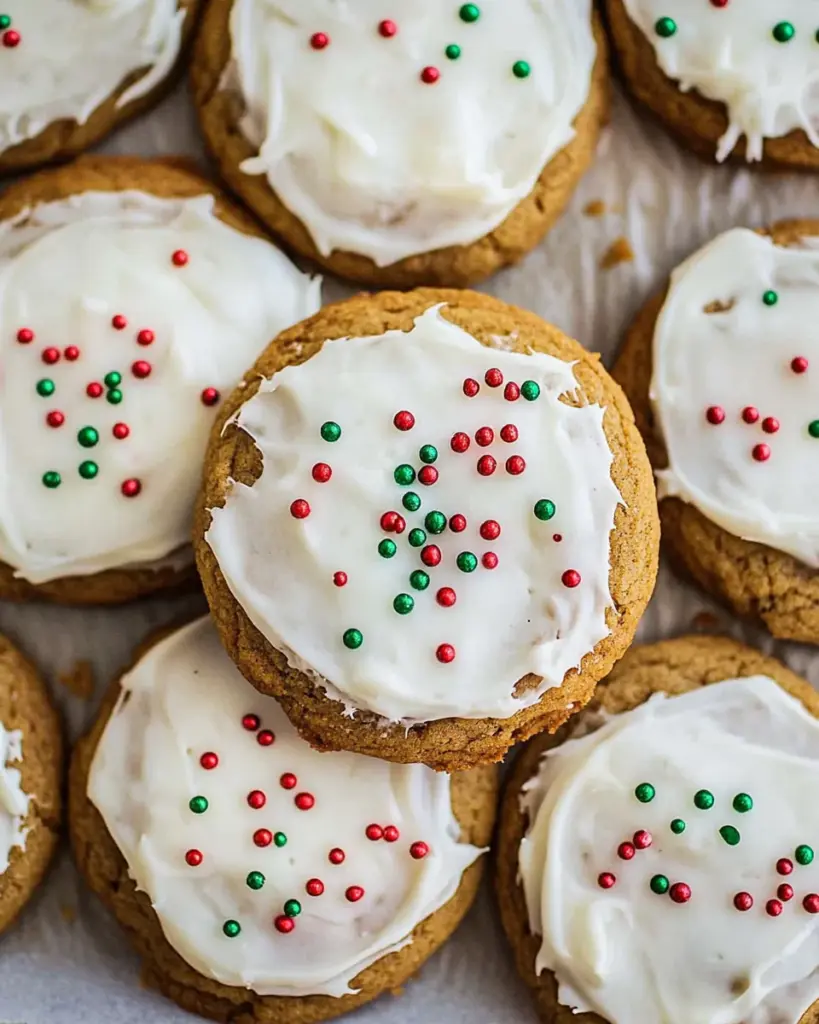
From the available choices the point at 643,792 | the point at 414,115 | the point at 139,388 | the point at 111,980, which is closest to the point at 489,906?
the point at 643,792

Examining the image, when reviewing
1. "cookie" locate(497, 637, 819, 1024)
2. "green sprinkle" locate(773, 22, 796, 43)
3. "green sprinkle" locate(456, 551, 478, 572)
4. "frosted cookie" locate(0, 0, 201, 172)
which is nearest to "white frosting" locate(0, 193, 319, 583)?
"frosted cookie" locate(0, 0, 201, 172)

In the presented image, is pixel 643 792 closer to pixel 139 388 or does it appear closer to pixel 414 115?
pixel 139 388

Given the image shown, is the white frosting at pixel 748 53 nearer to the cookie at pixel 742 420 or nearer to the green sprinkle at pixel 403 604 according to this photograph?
the cookie at pixel 742 420

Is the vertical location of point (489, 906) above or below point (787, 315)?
below

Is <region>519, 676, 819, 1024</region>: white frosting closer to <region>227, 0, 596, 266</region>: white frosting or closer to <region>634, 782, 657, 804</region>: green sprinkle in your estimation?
<region>634, 782, 657, 804</region>: green sprinkle

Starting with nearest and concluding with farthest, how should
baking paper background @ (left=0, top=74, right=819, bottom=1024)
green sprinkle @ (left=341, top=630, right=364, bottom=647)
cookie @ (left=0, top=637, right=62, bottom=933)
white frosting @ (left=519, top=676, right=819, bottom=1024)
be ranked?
green sprinkle @ (left=341, top=630, right=364, bottom=647), white frosting @ (left=519, top=676, right=819, bottom=1024), cookie @ (left=0, top=637, right=62, bottom=933), baking paper background @ (left=0, top=74, right=819, bottom=1024)

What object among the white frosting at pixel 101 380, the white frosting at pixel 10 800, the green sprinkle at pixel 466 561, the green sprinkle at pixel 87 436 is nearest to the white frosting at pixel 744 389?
the green sprinkle at pixel 466 561
